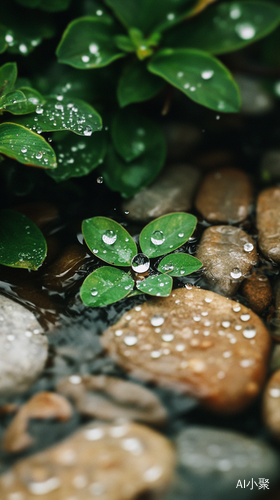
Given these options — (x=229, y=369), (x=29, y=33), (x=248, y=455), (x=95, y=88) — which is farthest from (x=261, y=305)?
(x=29, y=33)

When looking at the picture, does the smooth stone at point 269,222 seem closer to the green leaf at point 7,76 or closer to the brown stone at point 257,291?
the brown stone at point 257,291

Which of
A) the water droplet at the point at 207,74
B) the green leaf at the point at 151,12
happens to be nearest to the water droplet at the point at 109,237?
the water droplet at the point at 207,74

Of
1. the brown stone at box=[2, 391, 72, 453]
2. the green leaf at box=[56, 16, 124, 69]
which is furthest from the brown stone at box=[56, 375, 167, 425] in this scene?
the green leaf at box=[56, 16, 124, 69]

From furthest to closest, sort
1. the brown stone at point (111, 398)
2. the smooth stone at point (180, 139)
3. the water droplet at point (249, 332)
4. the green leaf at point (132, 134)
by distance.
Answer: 1. the smooth stone at point (180, 139)
2. the green leaf at point (132, 134)
3. the water droplet at point (249, 332)
4. the brown stone at point (111, 398)

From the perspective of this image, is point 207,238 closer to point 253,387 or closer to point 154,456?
point 253,387

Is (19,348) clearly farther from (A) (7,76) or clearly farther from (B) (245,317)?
(A) (7,76)

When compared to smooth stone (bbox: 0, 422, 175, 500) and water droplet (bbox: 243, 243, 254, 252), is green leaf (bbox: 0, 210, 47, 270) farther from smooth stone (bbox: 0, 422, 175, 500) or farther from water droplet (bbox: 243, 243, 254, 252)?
water droplet (bbox: 243, 243, 254, 252)
